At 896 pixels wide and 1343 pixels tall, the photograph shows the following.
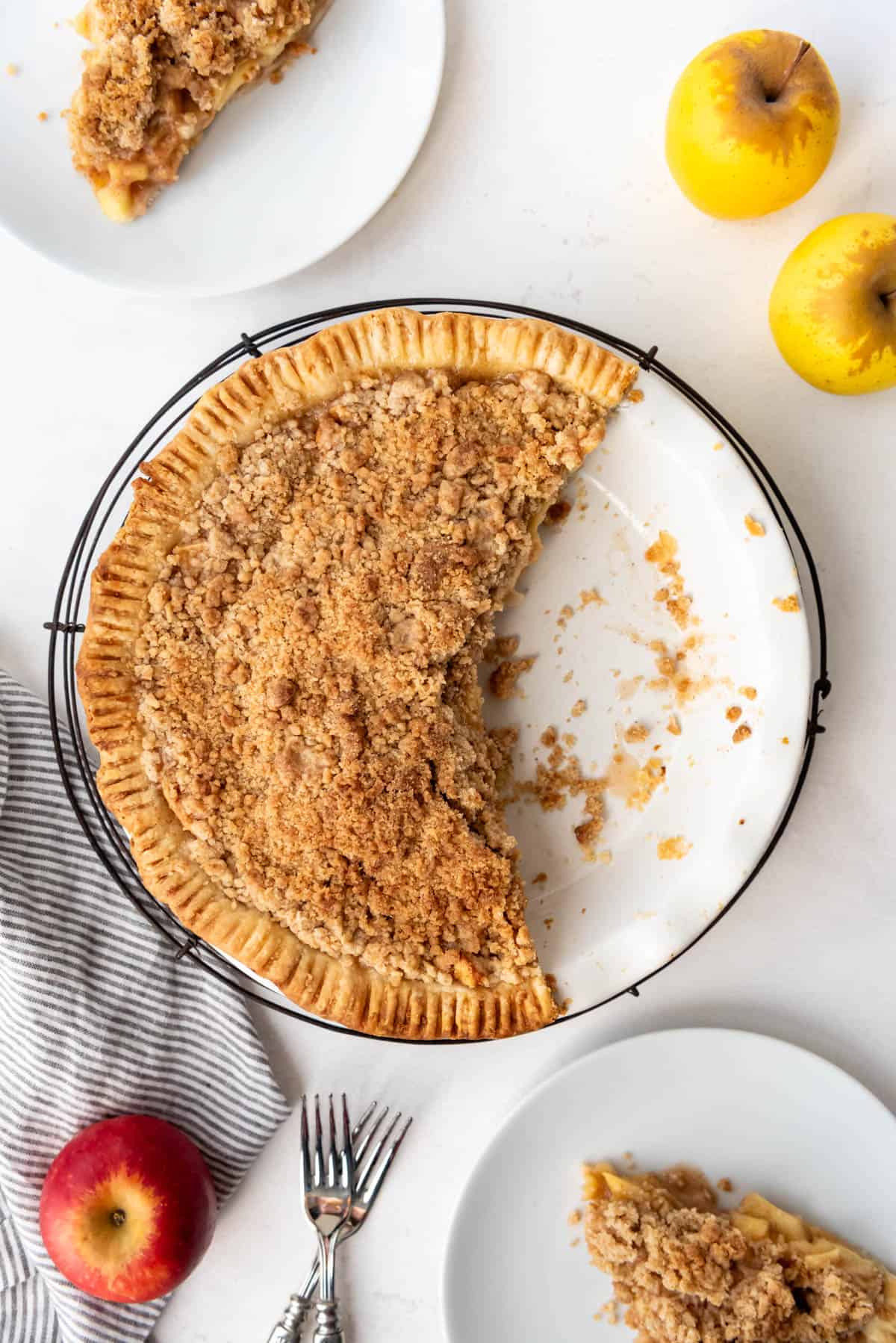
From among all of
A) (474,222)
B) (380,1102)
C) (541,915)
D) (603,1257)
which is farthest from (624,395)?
(603,1257)

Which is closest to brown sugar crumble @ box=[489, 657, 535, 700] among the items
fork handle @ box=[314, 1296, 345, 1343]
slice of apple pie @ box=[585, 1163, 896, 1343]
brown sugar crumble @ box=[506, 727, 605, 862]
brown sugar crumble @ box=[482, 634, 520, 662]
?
brown sugar crumble @ box=[482, 634, 520, 662]

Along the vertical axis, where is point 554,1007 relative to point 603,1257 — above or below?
above

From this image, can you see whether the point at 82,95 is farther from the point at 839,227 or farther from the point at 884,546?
the point at 884,546

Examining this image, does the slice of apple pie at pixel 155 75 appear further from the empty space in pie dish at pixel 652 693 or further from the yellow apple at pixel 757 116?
the empty space in pie dish at pixel 652 693

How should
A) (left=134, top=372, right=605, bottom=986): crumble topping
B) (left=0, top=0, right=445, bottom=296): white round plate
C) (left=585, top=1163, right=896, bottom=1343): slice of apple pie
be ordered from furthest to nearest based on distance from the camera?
(left=0, top=0, right=445, bottom=296): white round plate
(left=585, top=1163, right=896, bottom=1343): slice of apple pie
(left=134, top=372, right=605, bottom=986): crumble topping

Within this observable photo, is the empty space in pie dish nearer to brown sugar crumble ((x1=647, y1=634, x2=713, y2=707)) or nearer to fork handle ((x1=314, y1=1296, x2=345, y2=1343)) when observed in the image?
brown sugar crumble ((x1=647, y1=634, x2=713, y2=707))

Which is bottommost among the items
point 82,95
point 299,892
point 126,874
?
point 126,874

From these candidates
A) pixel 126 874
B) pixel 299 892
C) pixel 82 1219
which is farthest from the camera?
pixel 126 874
